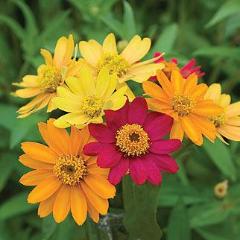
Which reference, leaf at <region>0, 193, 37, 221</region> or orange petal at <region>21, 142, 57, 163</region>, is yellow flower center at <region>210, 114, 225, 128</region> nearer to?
orange petal at <region>21, 142, 57, 163</region>

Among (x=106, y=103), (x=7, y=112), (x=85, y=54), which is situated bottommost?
(x=106, y=103)

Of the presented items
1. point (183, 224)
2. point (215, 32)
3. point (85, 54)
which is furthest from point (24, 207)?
point (215, 32)

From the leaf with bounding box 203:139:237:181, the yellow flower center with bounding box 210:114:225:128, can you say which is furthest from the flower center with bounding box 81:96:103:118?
the leaf with bounding box 203:139:237:181

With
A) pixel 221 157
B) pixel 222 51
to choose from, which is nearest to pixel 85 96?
pixel 221 157

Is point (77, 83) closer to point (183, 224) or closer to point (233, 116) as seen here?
point (233, 116)

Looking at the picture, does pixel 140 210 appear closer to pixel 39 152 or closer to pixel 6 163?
pixel 39 152
